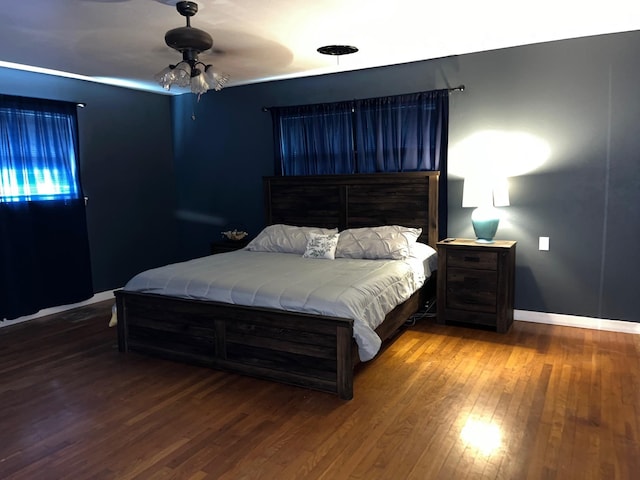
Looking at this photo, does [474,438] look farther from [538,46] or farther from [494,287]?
[538,46]

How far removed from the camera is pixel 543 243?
3941 millimetres

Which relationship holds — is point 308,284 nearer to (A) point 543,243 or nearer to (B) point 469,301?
(B) point 469,301

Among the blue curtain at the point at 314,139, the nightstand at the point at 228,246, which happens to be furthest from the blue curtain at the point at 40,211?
the blue curtain at the point at 314,139

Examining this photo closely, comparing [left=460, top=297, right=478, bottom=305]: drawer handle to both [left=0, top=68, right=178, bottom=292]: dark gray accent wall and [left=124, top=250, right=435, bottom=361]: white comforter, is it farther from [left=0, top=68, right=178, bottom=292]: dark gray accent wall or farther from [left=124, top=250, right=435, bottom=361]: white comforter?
[left=0, top=68, right=178, bottom=292]: dark gray accent wall

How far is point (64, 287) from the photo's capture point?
464cm

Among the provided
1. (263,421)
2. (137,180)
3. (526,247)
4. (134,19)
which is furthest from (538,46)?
(137,180)

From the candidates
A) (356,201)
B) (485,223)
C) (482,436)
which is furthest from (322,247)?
(482,436)

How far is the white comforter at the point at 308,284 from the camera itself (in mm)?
2764

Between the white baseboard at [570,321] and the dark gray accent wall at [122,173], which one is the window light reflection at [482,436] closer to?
the white baseboard at [570,321]

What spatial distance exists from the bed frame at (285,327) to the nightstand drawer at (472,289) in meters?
0.29

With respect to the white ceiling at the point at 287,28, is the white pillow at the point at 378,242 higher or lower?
lower

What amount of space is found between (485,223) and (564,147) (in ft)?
2.86

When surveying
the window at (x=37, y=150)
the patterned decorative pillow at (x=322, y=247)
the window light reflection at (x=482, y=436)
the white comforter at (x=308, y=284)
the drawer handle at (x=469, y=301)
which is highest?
the window at (x=37, y=150)

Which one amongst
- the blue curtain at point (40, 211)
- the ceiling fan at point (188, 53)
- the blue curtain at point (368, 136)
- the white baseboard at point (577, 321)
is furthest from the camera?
the blue curtain at point (368, 136)
